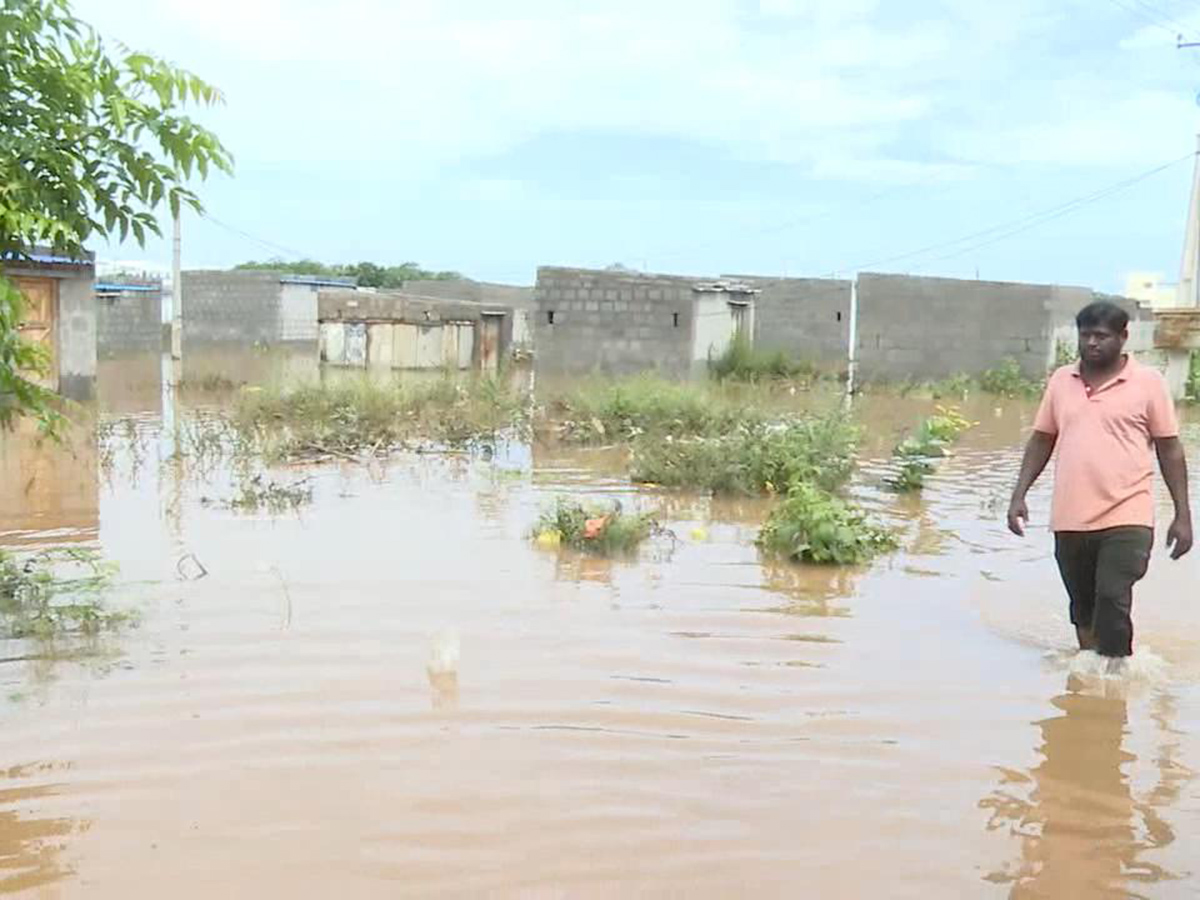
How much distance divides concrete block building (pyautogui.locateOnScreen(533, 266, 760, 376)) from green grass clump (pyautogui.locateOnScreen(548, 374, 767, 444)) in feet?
22.3

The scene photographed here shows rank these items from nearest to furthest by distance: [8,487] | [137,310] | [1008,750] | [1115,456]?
[1008,750]
[1115,456]
[8,487]
[137,310]

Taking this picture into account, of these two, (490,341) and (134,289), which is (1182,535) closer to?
(490,341)

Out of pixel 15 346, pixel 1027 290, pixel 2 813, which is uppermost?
pixel 1027 290

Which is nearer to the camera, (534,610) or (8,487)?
(534,610)

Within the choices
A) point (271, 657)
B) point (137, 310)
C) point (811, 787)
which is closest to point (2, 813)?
point (271, 657)

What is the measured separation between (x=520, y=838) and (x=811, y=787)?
96 cm

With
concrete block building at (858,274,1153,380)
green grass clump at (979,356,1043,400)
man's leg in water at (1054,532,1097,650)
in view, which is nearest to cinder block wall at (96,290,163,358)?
concrete block building at (858,274,1153,380)

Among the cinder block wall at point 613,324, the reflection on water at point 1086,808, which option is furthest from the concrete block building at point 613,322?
the reflection on water at point 1086,808

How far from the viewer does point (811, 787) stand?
3639 millimetres

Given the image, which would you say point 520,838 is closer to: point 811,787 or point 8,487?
point 811,787

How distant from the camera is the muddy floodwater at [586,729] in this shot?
10.3ft

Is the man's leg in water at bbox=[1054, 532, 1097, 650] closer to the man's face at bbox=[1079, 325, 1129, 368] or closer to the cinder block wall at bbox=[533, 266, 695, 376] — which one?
the man's face at bbox=[1079, 325, 1129, 368]

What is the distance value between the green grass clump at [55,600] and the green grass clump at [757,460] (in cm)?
497

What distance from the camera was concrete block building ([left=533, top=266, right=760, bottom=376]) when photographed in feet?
67.6
